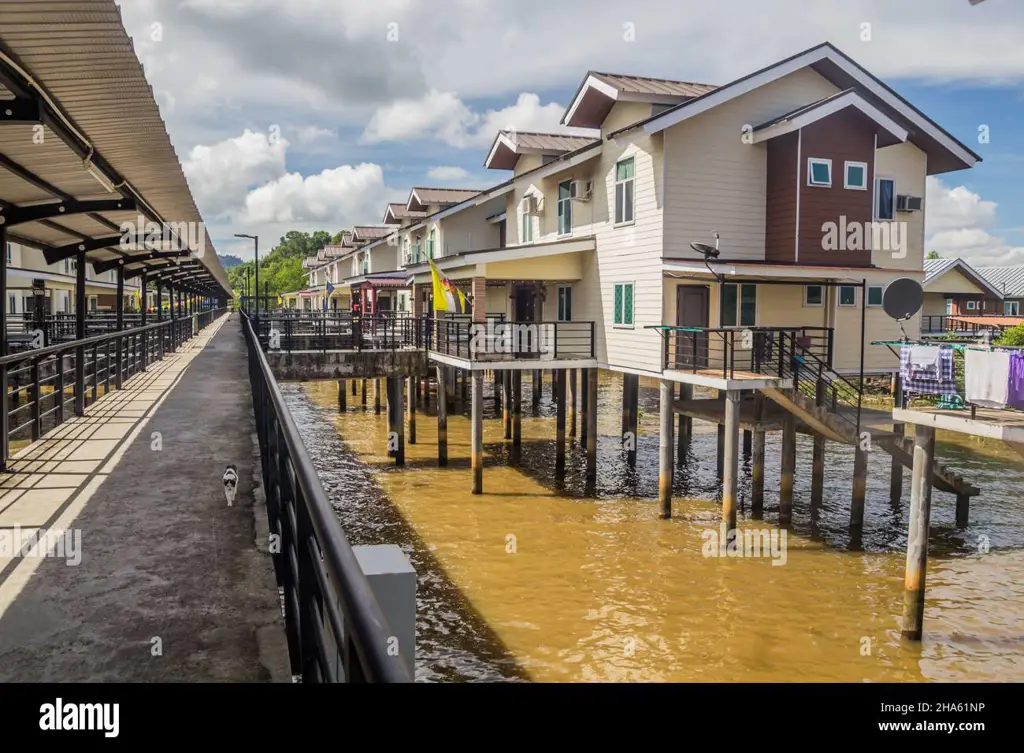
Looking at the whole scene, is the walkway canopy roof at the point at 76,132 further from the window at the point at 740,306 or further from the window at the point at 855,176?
the window at the point at 855,176

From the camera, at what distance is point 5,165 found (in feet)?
25.2

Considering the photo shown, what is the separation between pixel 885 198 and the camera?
838 inches

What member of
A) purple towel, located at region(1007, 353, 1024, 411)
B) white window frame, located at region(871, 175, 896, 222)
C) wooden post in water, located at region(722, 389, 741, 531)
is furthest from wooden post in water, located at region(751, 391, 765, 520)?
purple towel, located at region(1007, 353, 1024, 411)

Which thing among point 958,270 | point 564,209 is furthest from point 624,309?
point 958,270

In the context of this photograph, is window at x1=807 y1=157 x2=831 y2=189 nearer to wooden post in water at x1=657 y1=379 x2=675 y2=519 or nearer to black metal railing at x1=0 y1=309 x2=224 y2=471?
wooden post in water at x1=657 y1=379 x2=675 y2=519

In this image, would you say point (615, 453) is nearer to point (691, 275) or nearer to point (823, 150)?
point (691, 275)

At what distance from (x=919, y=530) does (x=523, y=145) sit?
1952cm

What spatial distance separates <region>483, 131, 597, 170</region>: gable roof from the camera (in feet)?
90.4

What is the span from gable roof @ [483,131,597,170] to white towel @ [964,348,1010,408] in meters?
17.8

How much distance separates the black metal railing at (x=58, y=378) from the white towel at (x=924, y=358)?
1186 cm

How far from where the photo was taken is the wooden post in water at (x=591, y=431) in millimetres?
21188

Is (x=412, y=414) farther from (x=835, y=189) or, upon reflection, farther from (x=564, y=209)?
(x=835, y=189)
